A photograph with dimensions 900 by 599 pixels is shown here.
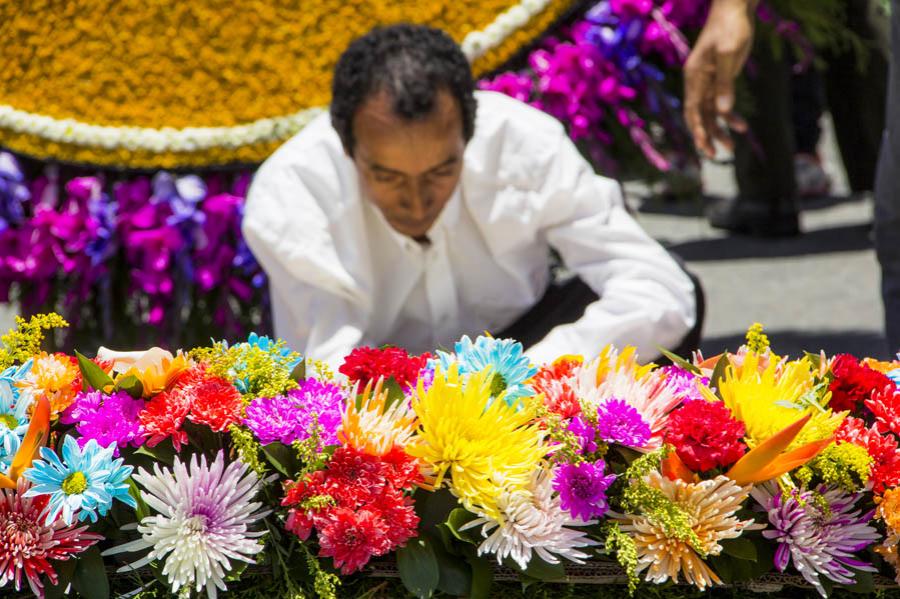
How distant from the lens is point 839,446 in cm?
122

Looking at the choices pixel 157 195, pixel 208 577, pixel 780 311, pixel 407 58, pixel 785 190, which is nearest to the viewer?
pixel 208 577

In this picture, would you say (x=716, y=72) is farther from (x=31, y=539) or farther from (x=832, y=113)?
(x=832, y=113)

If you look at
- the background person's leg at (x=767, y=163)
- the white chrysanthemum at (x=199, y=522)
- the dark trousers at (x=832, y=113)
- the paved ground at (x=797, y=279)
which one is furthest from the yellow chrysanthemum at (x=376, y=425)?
the background person's leg at (x=767, y=163)

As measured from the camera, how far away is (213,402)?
124cm

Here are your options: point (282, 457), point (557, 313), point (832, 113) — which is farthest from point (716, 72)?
point (832, 113)

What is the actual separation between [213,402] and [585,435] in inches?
15.2

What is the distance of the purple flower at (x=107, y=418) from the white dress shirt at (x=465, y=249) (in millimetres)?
895

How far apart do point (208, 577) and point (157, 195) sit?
1755mm

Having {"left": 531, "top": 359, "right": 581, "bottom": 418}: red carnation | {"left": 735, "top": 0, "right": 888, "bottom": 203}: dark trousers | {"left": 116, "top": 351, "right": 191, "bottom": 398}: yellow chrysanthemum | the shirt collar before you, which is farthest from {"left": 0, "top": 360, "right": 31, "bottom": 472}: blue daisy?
{"left": 735, "top": 0, "right": 888, "bottom": 203}: dark trousers

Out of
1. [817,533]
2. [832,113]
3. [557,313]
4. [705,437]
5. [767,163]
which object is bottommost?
[767,163]

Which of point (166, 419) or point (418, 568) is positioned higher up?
point (166, 419)

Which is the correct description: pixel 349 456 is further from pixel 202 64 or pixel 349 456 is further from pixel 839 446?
pixel 202 64

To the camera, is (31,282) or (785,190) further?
(785,190)

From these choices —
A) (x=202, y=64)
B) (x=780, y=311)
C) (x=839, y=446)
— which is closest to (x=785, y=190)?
(x=780, y=311)
